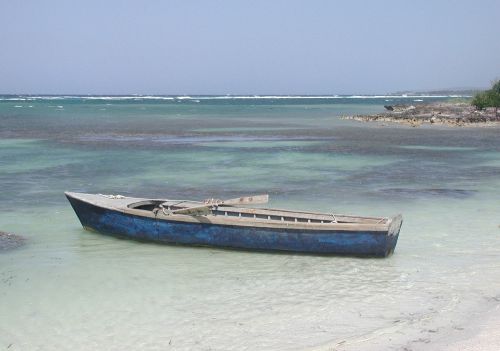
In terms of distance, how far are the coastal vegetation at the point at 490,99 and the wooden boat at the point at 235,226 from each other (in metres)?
52.7

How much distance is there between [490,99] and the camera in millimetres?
61344

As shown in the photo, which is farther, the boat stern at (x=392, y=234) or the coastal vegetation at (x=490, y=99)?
the coastal vegetation at (x=490, y=99)

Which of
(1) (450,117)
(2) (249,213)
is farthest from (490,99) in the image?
(2) (249,213)

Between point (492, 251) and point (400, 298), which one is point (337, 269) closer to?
point (400, 298)

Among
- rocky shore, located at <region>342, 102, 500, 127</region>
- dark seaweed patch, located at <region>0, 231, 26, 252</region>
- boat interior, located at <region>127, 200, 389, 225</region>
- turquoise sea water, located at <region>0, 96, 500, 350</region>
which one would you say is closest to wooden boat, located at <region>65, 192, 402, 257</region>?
boat interior, located at <region>127, 200, 389, 225</region>

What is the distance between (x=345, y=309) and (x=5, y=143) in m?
31.2

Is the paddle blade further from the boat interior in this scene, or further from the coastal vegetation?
the coastal vegetation

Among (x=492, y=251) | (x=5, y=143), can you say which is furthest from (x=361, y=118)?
(x=492, y=251)

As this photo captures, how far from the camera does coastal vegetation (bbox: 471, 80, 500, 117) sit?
6084 centimetres

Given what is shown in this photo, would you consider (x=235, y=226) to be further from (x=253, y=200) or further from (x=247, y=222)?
(x=253, y=200)

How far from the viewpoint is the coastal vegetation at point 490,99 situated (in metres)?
60.8

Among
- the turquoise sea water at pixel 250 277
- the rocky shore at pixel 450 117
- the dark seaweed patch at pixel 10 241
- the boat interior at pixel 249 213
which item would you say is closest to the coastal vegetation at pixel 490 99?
the rocky shore at pixel 450 117

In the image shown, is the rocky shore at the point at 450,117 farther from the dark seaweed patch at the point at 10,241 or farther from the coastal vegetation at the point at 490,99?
the dark seaweed patch at the point at 10,241

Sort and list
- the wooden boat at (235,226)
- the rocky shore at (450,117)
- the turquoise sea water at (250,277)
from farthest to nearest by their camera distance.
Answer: the rocky shore at (450,117) < the wooden boat at (235,226) < the turquoise sea water at (250,277)
